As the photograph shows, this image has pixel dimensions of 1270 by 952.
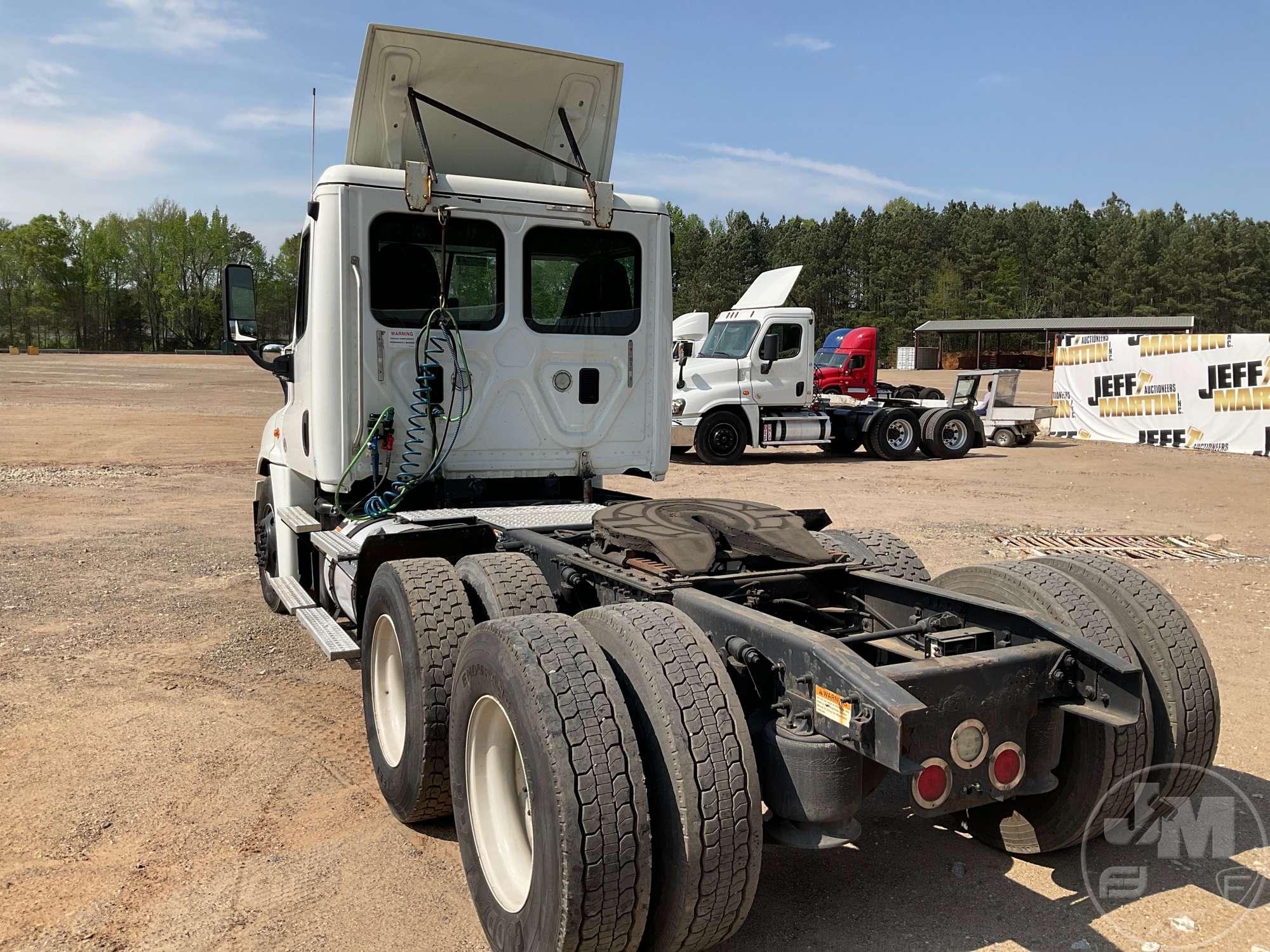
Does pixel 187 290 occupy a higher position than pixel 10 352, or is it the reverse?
pixel 187 290

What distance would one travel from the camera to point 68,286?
92.6 meters

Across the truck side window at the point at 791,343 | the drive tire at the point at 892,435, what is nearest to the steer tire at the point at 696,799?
the truck side window at the point at 791,343

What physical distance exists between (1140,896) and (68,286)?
106m

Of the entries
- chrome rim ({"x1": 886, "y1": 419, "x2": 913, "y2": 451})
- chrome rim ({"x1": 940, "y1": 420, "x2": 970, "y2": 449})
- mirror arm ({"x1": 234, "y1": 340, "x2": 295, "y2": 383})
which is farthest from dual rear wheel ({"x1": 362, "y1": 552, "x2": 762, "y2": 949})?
chrome rim ({"x1": 940, "y1": 420, "x2": 970, "y2": 449})

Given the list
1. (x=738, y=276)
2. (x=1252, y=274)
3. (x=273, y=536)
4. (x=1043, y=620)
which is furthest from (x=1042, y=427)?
(x=1252, y=274)

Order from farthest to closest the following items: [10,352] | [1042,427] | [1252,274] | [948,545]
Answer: [1252,274] → [10,352] → [1042,427] → [948,545]

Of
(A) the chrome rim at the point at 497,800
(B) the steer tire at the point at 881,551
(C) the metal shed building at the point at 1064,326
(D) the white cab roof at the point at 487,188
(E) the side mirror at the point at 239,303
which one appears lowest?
(A) the chrome rim at the point at 497,800

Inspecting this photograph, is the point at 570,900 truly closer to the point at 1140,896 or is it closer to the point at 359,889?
the point at 359,889

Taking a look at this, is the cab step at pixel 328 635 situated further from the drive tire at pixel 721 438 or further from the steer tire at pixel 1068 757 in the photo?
the drive tire at pixel 721 438

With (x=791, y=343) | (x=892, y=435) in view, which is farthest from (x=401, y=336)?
(x=892, y=435)

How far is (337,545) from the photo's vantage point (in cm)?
520

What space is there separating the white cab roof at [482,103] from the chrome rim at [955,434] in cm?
1579

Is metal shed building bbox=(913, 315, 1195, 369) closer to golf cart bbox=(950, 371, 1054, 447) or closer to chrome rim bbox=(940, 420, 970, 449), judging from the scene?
golf cart bbox=(950, 371, 1054, 447)

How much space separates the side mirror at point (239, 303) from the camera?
6.59 meters
